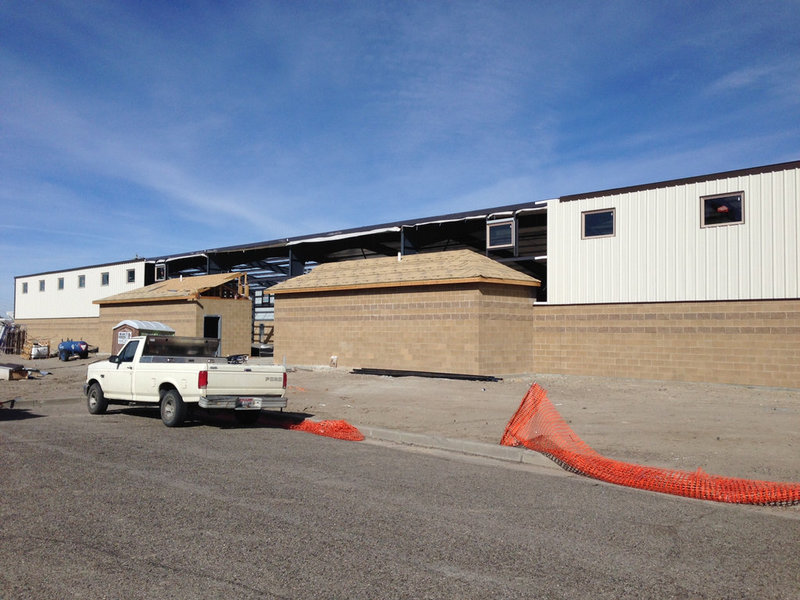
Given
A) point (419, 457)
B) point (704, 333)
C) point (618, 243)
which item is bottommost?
point (419, 457)

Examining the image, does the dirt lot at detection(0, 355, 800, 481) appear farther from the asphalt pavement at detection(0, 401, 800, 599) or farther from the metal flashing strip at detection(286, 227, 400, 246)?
the metal flashing strip at detection(286, 227, 400, 246)

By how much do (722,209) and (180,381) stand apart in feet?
51.8

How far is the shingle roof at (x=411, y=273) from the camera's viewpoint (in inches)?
854

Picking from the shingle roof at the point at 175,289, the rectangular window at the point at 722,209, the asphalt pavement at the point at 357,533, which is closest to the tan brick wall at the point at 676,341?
the rectangular window at the point at 722,209

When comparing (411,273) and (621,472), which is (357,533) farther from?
(411,273)

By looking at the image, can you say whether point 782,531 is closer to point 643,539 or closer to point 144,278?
point 643,539

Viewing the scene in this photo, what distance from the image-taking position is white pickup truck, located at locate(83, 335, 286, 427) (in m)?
12.5

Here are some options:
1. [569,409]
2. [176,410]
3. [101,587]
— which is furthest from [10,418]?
[569,409]

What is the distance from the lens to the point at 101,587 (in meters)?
4.52

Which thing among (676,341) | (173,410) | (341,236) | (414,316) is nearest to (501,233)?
(414,316)

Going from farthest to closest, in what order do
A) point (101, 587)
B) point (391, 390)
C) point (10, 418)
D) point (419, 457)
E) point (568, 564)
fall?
point (391, 390) → point (10, 418) → point (419, 457) → point (568, 564) → point (101, 587)

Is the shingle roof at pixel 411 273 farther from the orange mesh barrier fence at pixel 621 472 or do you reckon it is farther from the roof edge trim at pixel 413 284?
the orange mesh barrier fence at pixel 621 472

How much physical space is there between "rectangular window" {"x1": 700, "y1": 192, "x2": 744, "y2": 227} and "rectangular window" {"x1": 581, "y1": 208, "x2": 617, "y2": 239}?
274 centimetres

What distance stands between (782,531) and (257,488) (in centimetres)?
552
